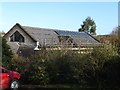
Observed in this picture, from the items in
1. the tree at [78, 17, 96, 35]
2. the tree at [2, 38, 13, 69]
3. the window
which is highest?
the tree at [78, 17, 96, 35]

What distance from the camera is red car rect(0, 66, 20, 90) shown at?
1451 centimetres

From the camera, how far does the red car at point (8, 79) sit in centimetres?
1451

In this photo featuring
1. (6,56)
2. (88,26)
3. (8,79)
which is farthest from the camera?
(88,26)

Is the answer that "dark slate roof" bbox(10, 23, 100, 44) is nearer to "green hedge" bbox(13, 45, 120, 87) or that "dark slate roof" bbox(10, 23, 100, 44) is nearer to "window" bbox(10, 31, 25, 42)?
"window" bbox(10, 31, 25, 42)

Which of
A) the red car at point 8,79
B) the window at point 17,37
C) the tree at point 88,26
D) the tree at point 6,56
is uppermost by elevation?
the tree at point 88,26

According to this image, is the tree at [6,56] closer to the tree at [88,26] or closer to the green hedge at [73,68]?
the green hedge at [73,68]

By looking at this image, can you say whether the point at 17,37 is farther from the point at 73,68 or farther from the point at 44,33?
the point at 73,68

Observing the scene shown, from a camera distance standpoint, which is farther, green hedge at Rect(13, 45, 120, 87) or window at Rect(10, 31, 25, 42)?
window at Rect(10, 31, 25, 42)

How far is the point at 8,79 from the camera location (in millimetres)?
14883

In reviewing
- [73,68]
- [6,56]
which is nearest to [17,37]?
[6,56]

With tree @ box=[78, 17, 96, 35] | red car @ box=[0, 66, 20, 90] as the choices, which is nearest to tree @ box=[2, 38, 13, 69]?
red car @ box=[0, 66, 20, 90]

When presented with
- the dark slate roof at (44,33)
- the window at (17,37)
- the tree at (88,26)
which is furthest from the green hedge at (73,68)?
the tree at (88,26)

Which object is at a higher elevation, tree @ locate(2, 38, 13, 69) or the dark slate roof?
the dark slate roof

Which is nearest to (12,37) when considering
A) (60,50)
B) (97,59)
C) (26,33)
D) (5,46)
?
(26,33)
